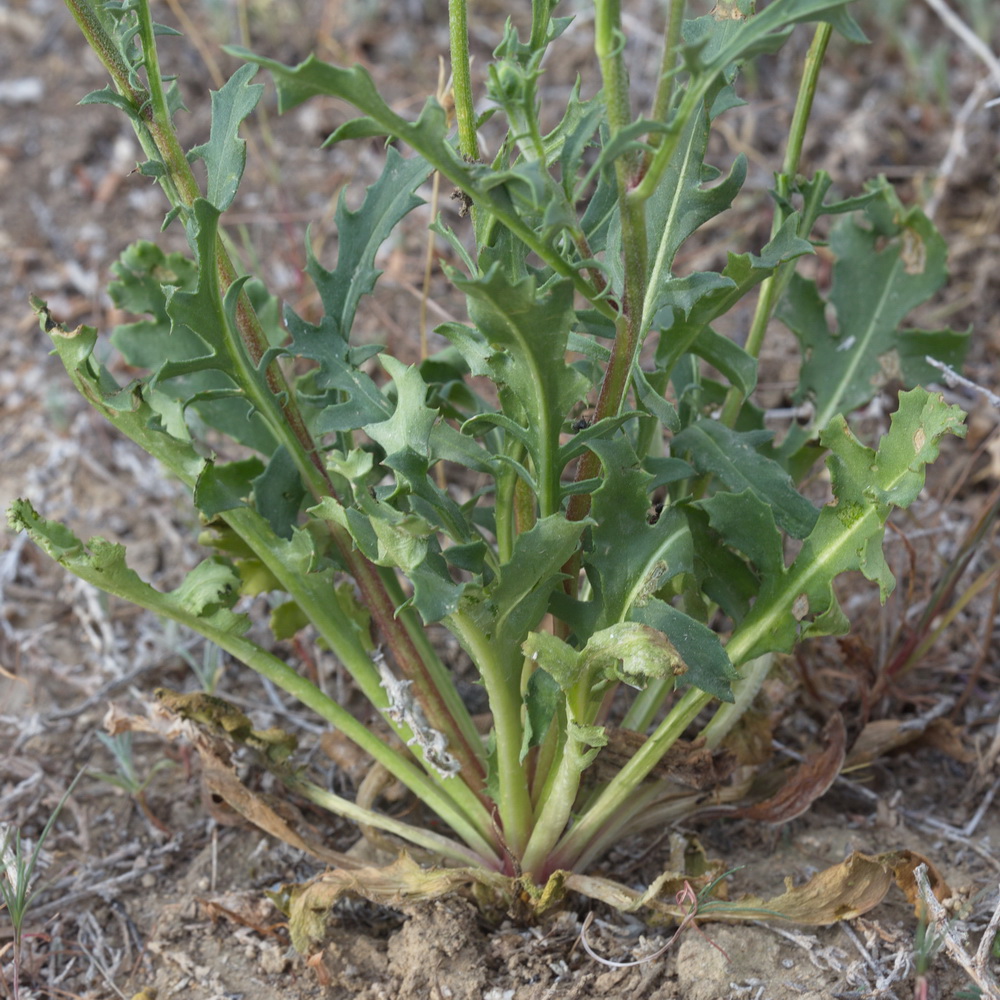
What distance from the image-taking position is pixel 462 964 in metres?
1.82

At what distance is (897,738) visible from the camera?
2225 millimetres

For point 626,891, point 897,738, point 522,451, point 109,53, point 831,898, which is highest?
point 109,53

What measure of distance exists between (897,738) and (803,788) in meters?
0.32

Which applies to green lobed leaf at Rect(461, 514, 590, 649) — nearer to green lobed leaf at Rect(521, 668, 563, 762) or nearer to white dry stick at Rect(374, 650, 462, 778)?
green lobed leaf at Rect(521, 668, 563, 762)

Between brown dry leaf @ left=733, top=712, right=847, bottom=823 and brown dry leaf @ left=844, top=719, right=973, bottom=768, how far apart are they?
17cm

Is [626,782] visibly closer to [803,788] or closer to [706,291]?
[803,788]

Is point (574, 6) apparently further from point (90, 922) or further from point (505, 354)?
point (90, 922)

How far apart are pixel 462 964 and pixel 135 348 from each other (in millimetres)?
1338

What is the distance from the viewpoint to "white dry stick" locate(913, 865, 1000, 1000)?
5.28 ft

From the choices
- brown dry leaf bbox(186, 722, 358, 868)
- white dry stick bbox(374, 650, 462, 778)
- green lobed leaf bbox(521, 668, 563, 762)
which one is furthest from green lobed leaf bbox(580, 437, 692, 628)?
brown dry leaf bbox(186, 722, 358, 868)

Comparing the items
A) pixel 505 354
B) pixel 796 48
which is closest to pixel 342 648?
pixel 505 354

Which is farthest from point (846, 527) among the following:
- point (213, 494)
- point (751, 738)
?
point (213, 494)

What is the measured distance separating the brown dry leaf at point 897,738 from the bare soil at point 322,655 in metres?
0.04

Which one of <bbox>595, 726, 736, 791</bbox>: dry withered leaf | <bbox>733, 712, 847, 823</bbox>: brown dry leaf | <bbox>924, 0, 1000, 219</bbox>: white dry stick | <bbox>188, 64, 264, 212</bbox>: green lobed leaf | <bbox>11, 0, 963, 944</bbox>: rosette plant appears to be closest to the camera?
<bbox>11, 0, 963, 944</bbox>: rosette plant
